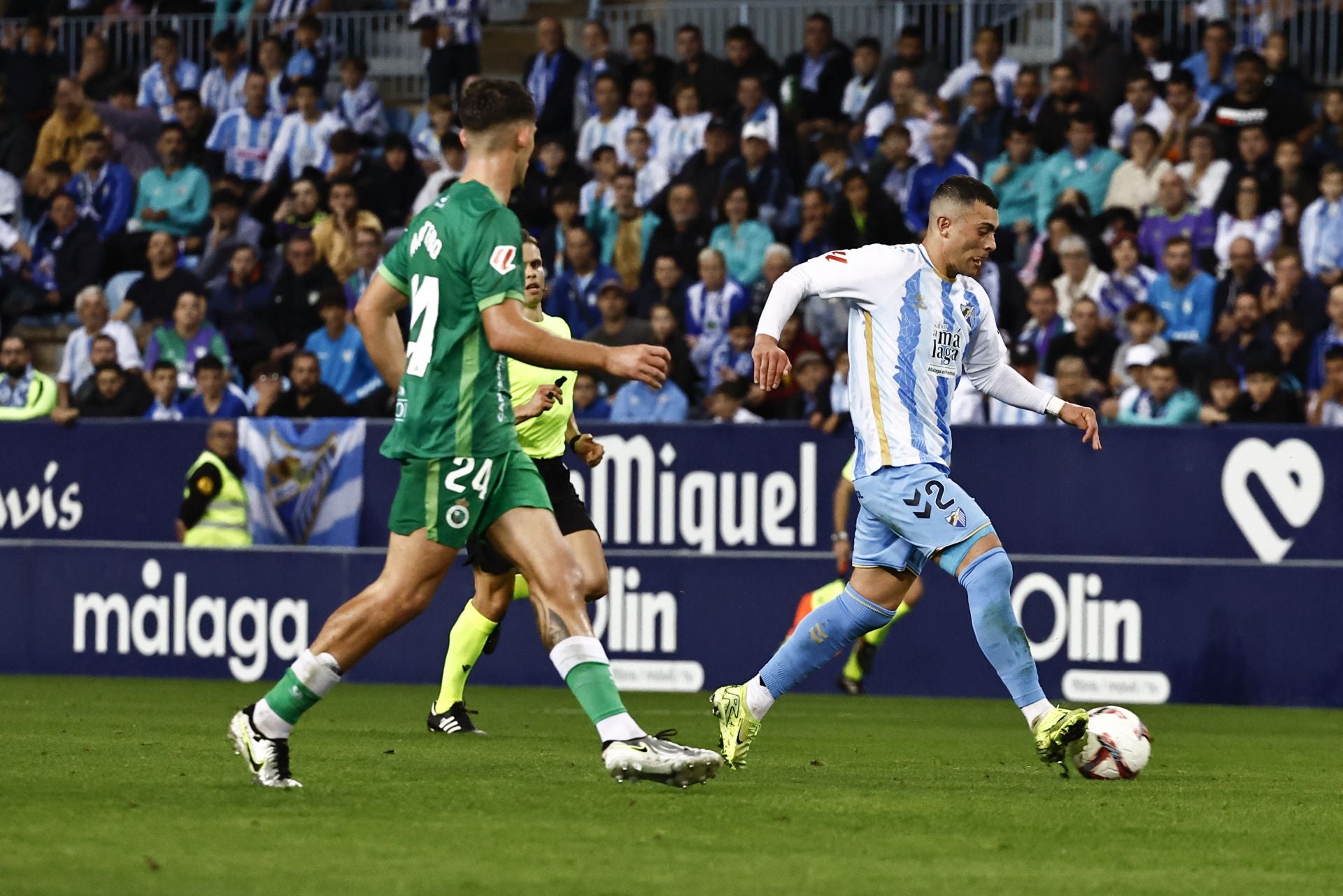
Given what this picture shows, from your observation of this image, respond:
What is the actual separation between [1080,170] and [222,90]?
32.1 ft

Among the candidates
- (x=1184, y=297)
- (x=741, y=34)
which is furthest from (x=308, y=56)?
(x=1184, y=297)

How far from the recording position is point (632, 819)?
23.0ft

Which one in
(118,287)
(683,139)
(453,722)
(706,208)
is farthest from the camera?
(118,287)

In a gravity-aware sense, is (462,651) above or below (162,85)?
below

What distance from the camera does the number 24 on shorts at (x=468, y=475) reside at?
731cm

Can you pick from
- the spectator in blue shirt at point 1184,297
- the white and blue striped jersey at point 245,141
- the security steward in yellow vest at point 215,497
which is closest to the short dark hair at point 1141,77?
the spectator in blue shirt at point 1184,297

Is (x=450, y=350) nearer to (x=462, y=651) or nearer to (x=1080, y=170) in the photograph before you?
(x=462, y=651)

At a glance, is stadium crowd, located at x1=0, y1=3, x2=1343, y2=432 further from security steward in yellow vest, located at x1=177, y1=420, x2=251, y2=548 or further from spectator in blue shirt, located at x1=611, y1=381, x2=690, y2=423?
security steward in yellow vest, located at x1=177, y1=420, x2=251, y2=548

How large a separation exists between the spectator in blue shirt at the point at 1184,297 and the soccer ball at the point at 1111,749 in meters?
8.57

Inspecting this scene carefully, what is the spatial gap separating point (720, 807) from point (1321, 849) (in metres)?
1.93

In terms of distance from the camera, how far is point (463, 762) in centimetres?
913

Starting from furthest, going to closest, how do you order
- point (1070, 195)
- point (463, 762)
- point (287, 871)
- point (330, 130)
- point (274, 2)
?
point (274, 2)
point (330, 130)
point (1070, 195)
point (463, 762)
point (287, 871)

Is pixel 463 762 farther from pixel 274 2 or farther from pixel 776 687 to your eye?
pixel 274 2

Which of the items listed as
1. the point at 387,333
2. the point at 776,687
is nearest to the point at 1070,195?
the point at 776,687
